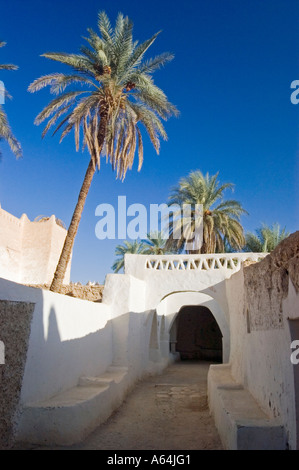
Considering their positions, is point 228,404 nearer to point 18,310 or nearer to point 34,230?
point 18,310

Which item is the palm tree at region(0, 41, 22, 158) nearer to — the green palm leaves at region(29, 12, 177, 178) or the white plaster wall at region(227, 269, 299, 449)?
the green palm leaves at region(29, 12, 177, 178)

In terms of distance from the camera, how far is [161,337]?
52.9 ft

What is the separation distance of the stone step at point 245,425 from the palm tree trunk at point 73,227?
5.82m

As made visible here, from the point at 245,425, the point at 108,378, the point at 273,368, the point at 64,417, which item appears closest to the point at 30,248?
the point at 108,378

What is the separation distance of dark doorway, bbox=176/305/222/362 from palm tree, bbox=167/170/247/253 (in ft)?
14.2

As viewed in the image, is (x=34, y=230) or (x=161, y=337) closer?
(x=161, y=337)

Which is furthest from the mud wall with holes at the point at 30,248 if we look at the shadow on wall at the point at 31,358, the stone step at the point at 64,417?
the stone step at the point at 64,417

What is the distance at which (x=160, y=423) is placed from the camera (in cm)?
732

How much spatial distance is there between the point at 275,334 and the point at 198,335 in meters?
17.0

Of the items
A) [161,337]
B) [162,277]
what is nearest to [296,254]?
[162,277]

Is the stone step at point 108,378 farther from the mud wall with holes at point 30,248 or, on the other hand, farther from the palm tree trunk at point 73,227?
the mud wall with holes at point 30,248

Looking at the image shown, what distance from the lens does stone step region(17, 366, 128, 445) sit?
5.43m

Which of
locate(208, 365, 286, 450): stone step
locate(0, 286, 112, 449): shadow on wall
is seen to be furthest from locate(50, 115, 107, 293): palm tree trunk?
locate(208, 365, 286, 450): stone step
